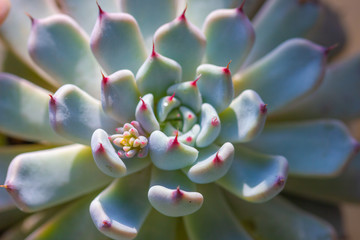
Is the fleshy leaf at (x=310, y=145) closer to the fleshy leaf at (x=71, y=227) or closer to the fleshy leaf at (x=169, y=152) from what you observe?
the fleshy leaf at (x=169, y=152)

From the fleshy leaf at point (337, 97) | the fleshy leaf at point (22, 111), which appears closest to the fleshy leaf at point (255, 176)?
the fleshy leaf at point (337, 97)

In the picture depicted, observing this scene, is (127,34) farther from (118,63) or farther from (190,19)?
(190,19)

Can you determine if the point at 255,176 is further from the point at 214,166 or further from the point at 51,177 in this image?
the point at 51,177

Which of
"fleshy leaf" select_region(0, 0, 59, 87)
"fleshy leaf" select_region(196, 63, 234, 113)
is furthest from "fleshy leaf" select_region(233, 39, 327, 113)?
"fleshy leaf" select_region(0, 0, 59, 87)

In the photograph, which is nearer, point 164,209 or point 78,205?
point 164,209

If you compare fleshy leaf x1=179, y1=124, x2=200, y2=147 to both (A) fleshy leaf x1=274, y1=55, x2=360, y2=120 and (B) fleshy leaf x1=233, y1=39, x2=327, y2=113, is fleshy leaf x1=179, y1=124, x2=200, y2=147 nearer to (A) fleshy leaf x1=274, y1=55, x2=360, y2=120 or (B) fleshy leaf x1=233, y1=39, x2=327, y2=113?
(B) fleshy leaf x1=233, y1=39, x2=327, y2=113

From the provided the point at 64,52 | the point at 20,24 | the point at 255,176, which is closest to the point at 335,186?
the point at 255,176

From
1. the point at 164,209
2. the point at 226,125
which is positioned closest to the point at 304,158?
the point at 226,125
